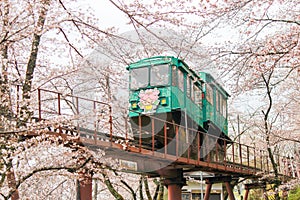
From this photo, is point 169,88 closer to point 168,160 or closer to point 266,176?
point 168,160

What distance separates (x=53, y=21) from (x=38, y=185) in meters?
6.59

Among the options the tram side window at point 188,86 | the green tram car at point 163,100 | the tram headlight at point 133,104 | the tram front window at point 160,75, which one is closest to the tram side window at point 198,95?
the green tram car at point 163,100

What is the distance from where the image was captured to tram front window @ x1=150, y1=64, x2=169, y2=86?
11112 millimetres

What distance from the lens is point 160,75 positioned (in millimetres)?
11125

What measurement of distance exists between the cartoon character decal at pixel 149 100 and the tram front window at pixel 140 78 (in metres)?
0.22

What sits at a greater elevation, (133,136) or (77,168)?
(133,136)

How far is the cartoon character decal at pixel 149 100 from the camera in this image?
37.2 ft

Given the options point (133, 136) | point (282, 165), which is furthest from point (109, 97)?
point (282, 165)

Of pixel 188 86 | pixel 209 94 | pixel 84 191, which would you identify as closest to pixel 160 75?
pixel 188 86

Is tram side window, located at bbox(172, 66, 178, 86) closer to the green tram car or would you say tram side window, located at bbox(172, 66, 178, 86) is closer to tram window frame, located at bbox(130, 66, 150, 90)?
the green tram car

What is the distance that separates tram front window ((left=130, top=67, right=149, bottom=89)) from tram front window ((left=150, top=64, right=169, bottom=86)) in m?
0.18

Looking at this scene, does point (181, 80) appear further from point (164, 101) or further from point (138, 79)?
point (138, 79)

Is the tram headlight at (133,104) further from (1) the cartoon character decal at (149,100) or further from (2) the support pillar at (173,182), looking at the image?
(2) the support pillar at (173,182)

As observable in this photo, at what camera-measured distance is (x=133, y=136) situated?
38.2 ft
